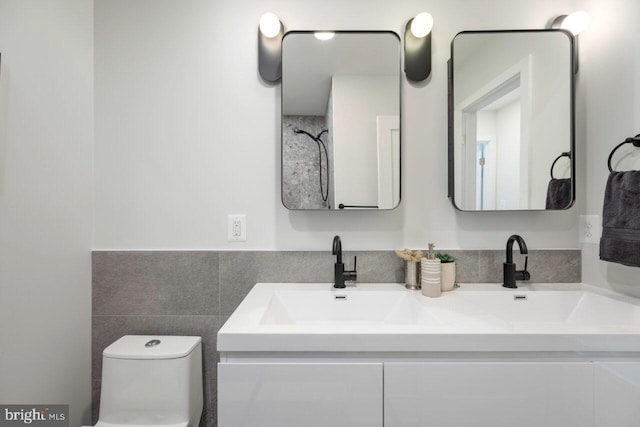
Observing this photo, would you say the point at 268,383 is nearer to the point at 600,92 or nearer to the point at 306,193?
the point at 306,193

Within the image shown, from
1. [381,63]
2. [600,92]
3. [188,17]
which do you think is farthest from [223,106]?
[600,92]

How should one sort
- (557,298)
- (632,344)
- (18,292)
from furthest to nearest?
(557,298)
(18,292)
(632,344)

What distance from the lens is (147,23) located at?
130 cm

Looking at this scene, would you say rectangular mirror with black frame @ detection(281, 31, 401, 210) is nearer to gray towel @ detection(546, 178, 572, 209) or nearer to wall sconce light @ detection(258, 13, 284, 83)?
wall sconce light @ detection(258, 13, 284, 83)

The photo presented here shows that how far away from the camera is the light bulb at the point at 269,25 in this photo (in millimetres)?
1231

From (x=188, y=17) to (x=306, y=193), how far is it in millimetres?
953

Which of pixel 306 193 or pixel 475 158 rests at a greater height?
pixel 475 158

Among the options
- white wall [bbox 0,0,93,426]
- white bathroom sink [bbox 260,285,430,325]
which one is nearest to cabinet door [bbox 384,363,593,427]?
white bathroom sink [bbox 260,285,430,325]

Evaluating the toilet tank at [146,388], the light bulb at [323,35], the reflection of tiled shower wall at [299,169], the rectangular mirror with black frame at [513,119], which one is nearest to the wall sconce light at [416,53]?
the rectangular mirror with black frame at [513,119]

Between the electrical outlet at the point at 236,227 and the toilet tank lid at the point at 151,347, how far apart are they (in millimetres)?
449

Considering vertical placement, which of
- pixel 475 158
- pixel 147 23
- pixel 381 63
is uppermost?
pixel 147 23

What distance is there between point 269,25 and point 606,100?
55.0 inches

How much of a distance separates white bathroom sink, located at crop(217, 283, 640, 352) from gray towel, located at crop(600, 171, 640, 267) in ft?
0.56

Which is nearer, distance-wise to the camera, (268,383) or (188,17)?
(268,383)
